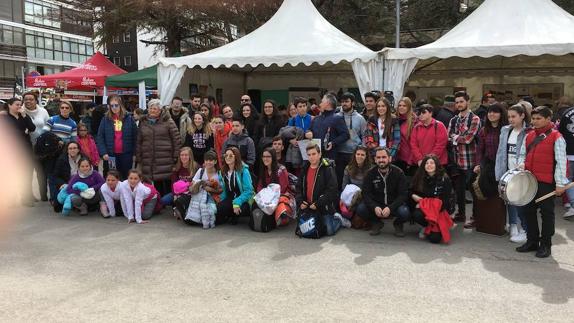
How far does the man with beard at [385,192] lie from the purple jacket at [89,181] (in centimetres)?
382

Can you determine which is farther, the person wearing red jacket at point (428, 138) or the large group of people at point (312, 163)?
the person wearing red jacket at point (428, 138)

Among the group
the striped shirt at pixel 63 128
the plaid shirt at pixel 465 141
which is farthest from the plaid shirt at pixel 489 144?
the striped shirt at pixel 63 128

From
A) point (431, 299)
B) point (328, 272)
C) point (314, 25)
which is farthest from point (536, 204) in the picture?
point (314, 25)

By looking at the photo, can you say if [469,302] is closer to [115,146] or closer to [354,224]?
[354,224]

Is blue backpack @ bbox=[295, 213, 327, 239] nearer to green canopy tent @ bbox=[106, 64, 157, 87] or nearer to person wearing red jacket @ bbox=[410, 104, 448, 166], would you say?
person wearing red jacket @ bbox=[410, 104, 448, 166]

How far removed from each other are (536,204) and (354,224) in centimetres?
212

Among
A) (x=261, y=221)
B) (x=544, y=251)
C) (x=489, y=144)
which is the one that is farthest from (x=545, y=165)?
(x=261, y=221)

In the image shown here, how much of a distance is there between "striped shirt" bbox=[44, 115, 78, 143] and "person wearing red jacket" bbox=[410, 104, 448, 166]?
17.2ft

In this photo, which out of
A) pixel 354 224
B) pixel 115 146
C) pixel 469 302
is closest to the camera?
pixel 469 302

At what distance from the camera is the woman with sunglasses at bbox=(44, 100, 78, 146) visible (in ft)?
24.9

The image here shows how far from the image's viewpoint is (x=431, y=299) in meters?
3.78

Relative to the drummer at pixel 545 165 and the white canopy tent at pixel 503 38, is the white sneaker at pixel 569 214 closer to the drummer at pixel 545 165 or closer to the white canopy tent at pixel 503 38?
the drummer at pixel 545 165

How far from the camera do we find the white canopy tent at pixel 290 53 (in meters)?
8.70

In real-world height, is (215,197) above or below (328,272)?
above
